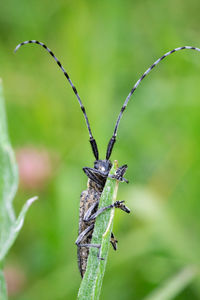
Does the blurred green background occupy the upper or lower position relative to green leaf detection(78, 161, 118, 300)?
upper

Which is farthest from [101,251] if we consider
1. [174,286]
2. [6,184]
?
[174,286]

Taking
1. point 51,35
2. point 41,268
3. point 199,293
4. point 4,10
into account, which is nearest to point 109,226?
point 199,293

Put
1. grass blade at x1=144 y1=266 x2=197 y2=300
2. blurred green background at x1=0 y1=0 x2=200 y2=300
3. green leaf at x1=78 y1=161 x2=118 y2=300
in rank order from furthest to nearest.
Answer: blurred green background at x1=0 y1=0 x2=200 y2=300 < grass blade at x1=144 y1=266 x2=197 y2=300 < green leaf at x1=78 y1=161 x2=118 y2=300

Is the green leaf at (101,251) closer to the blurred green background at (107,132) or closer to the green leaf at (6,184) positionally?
the green leaf at (6,184)

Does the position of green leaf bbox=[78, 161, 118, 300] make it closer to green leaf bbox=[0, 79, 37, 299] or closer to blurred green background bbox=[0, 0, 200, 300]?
green leaf bbox=[0, 79, 37, 299]

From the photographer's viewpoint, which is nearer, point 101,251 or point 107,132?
point 101,251

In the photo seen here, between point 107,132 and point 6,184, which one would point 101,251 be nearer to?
point 6,184

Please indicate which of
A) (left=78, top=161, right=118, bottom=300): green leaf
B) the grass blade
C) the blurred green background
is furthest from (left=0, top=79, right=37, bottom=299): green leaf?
the blurred green background
